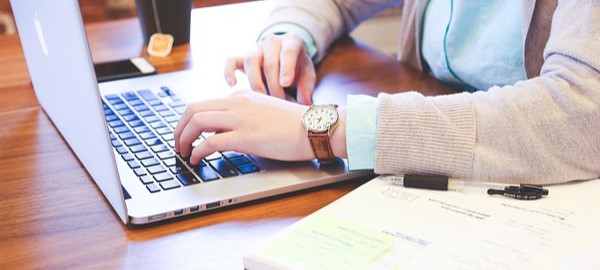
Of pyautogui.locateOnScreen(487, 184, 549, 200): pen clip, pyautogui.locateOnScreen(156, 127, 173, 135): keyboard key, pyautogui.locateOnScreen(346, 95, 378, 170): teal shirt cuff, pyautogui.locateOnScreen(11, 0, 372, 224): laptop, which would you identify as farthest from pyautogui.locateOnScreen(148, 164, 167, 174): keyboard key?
pyautogui.locateOnScreen(487, 184, 549, 200): pen clip

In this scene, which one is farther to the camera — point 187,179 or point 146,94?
point 146,94

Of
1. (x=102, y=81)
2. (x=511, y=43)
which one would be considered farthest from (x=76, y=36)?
(x=511, y=43)

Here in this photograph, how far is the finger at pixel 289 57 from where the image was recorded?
101 centimetres

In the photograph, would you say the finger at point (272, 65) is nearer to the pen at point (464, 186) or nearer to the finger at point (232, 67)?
the finger at point (232, 67)

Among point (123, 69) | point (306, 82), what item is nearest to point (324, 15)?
point (306, 82)

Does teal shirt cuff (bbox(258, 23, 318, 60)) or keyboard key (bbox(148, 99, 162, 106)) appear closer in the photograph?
keyboard key (bbox(148, 99, 162, 106))

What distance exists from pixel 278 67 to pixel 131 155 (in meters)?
0.29

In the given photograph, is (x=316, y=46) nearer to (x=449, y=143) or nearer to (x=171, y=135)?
(x=171, y=135)

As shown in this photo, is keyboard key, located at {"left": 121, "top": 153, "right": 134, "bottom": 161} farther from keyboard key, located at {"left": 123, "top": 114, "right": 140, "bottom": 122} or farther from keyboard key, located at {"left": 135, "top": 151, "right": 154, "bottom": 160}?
keyboard key, located at {"left": 123, "top": 114, "right": 140, "bottom": 122}

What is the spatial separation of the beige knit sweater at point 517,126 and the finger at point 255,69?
275mm

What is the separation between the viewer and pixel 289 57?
1.05m

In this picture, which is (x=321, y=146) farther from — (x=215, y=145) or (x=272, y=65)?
(x=272, y=65)

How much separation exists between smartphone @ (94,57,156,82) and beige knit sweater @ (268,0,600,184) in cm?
52

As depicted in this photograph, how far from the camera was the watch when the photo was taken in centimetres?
78
